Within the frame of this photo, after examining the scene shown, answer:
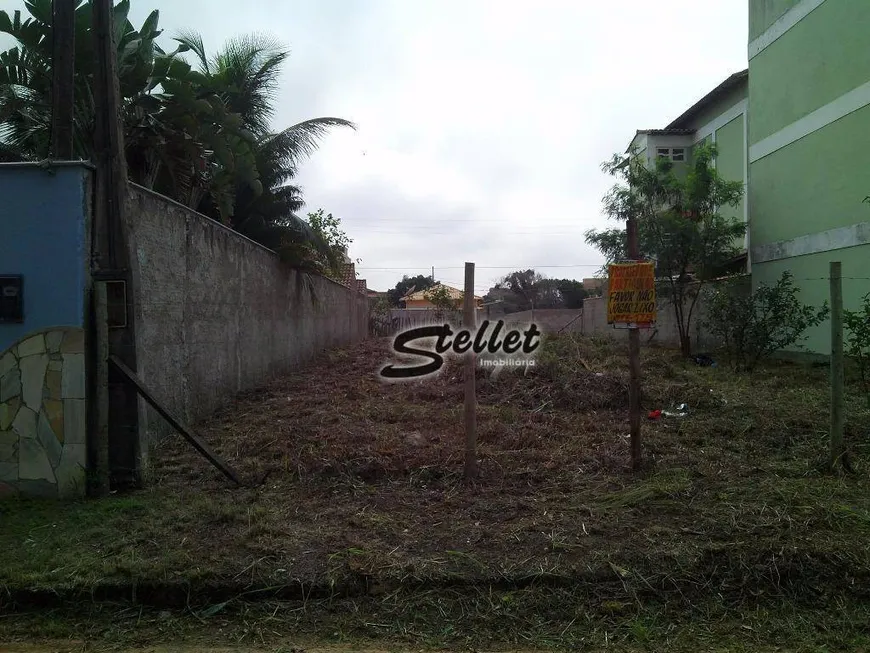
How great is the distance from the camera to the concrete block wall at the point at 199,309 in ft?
20.1

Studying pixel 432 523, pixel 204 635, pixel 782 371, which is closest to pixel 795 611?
pixel 432 523

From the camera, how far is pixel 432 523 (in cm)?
424

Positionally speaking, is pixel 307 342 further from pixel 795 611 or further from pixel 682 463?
pixel 795 611

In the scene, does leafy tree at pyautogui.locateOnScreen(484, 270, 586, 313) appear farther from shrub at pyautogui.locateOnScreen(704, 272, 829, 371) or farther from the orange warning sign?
the orange warning sign

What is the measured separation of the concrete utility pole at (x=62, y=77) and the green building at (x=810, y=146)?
40.3 feet

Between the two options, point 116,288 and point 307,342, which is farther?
point 307,342

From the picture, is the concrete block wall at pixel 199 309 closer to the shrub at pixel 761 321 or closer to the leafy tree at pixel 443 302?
the shrub at pixel 761 321

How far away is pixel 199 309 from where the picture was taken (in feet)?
24.7

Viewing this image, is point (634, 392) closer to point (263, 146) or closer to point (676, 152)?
point (263, 146)

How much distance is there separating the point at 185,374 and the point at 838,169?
13.1m

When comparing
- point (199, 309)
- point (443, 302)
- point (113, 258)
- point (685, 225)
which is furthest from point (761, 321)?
point (443, 302)

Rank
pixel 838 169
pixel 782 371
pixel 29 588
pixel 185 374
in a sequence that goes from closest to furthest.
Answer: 1. pixel 29 588
2. pixel 185 374
3. pixel 782 371
4. pixel 838 169

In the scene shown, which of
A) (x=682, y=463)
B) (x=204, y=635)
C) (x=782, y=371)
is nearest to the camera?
(x=204, y=635)

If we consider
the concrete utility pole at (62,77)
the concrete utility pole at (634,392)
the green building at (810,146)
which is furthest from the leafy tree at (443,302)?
the concrete utility pole at (62,77)
